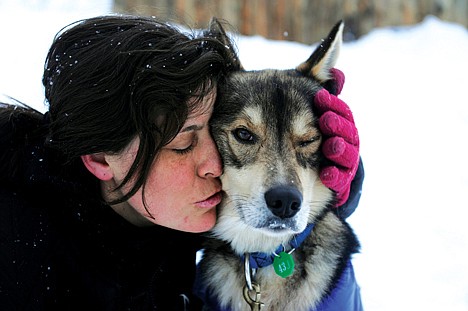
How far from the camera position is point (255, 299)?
2521mm

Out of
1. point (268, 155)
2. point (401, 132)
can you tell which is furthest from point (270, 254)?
point (401, 132)

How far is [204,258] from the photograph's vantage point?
2730 mm

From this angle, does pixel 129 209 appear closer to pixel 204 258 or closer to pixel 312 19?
pixel 204 258

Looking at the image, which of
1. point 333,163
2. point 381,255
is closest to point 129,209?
point 333,163

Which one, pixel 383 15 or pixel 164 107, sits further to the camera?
pixel 383 15

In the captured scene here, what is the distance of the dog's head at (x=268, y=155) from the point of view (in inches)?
90.1

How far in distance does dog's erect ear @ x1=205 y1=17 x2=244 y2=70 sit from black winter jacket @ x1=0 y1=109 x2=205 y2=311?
2.43 feet

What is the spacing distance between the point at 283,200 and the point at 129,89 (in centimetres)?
66

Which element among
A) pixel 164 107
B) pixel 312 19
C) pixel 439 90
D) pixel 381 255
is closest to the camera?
pixel 164 107

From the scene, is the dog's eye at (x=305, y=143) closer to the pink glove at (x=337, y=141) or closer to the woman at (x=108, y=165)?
the pink glove at (x=337, y=141)

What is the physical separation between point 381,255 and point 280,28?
3669mm

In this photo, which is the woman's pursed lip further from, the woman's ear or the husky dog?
the woman's ear

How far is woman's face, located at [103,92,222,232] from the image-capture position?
7.55 feet

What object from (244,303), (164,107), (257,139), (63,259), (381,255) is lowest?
(381,255)
